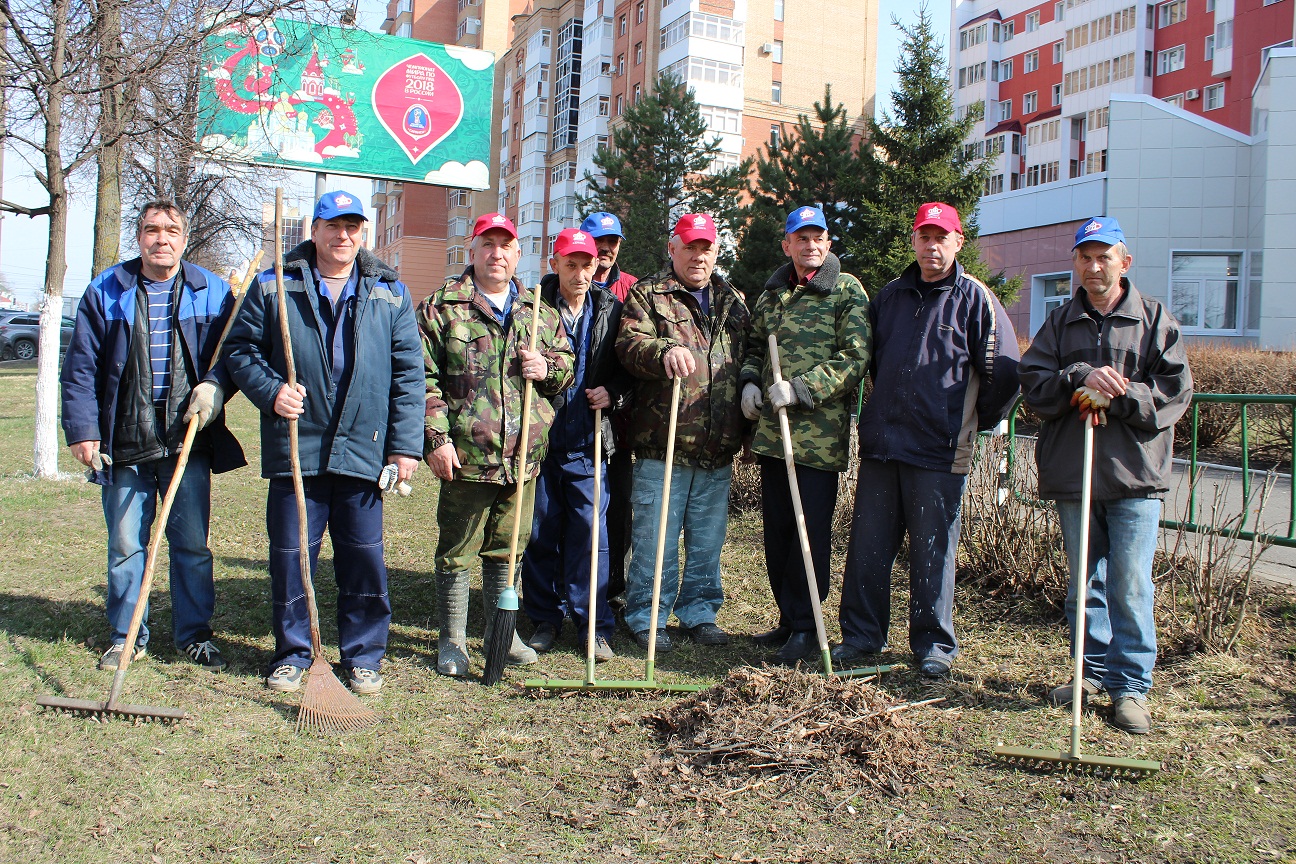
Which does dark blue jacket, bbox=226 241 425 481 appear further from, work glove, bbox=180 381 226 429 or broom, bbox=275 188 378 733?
work glove, bbox=180 381 226 429

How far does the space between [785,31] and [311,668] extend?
4443 cm

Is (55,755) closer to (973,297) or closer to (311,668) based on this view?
(311,668)

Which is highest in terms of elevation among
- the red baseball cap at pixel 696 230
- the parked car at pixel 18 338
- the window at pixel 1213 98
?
the window at pixel 1213 98

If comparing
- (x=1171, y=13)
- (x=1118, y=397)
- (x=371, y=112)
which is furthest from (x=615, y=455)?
(x=1171, y=13)

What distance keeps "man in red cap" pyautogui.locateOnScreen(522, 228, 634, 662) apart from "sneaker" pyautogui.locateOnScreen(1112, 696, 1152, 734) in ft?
7.31

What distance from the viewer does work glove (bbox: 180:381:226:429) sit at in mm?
4211

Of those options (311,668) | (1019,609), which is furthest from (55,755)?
(1019,609)

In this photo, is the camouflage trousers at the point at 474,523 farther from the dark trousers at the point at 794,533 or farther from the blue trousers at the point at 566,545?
the dark trousers at the point at 794,533

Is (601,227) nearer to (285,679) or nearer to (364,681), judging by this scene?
(364,681)

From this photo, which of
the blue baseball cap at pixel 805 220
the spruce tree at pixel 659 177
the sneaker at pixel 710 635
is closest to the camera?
the blue baseball cap at pixel 805 220

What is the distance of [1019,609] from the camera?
534 centimetres

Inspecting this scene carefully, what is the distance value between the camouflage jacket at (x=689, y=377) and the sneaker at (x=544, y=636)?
98 centimetres

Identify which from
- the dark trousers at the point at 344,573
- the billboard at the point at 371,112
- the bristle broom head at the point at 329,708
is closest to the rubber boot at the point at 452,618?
the dark trousers at the point at 344,573

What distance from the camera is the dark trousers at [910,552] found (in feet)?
14.6
